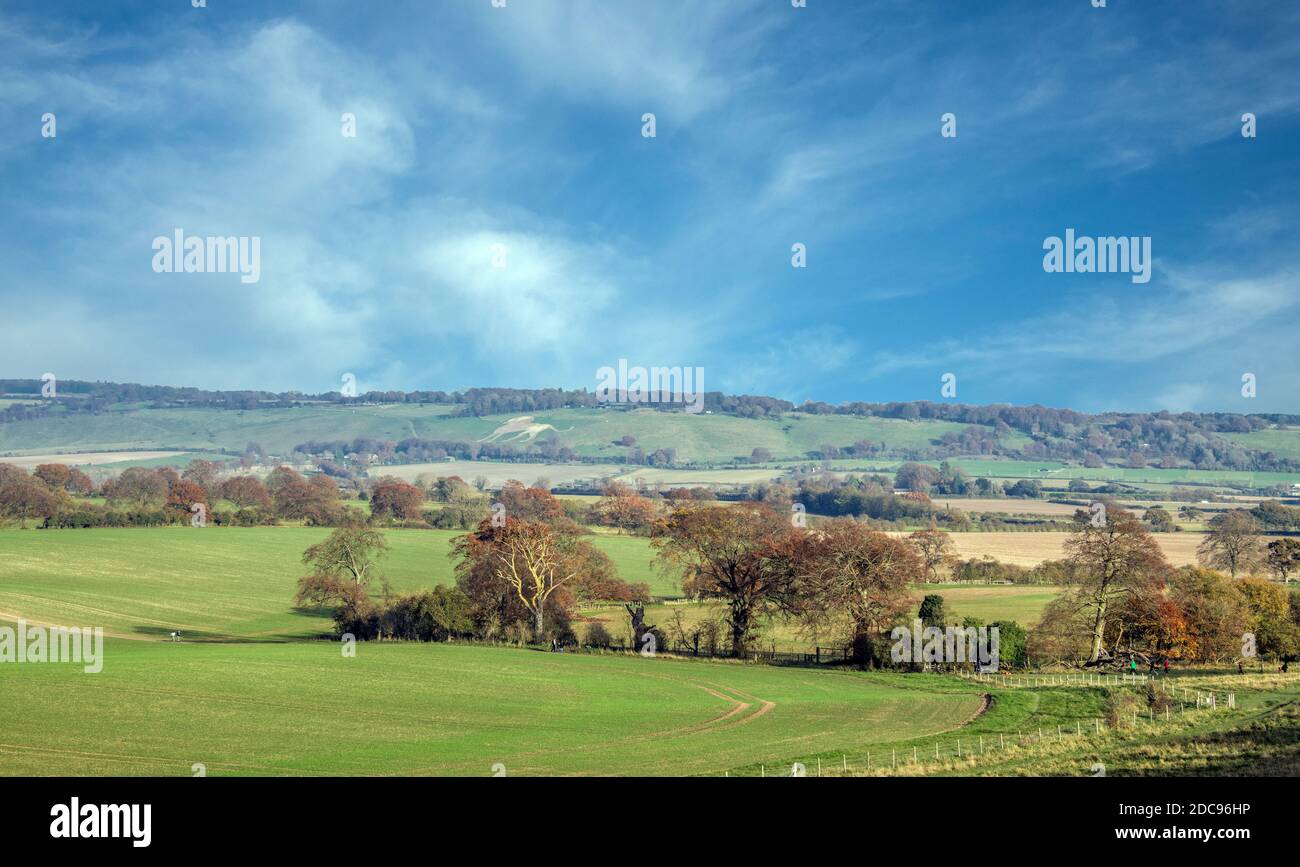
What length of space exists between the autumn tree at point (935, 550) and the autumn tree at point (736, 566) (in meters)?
33.2

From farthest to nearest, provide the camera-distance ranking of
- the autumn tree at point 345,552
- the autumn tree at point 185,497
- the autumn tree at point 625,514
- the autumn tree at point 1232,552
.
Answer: the autumn tree at point 625,514, the autumn tree at point 185,497, the autumn tree at point 1232,552, the autumn tree at point 345,552

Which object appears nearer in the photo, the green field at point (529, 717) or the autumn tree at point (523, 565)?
the green field at point (529, 717)

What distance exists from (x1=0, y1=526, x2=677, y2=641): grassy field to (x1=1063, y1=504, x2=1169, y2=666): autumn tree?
3708cm

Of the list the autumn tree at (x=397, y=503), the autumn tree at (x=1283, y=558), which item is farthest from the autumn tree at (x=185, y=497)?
the autumn tree at (x=1283, y=558)

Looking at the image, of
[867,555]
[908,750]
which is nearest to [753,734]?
[908,750]

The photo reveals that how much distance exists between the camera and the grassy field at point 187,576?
68812 millimetres

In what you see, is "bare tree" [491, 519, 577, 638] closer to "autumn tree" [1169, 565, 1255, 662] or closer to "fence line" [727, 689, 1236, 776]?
"fence line" [727, 689, 1236, 776]

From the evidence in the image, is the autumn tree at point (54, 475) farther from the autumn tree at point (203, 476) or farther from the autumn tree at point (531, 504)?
the autumn tree at point (531, 504)

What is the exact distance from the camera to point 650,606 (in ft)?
268

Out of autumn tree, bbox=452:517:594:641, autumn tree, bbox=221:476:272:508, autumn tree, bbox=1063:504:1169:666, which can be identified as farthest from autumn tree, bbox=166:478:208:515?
autumn tree, bbox=1063:504:1169:666

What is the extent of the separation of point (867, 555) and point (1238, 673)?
2084cm

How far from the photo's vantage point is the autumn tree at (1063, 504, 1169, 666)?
56.6 metres
